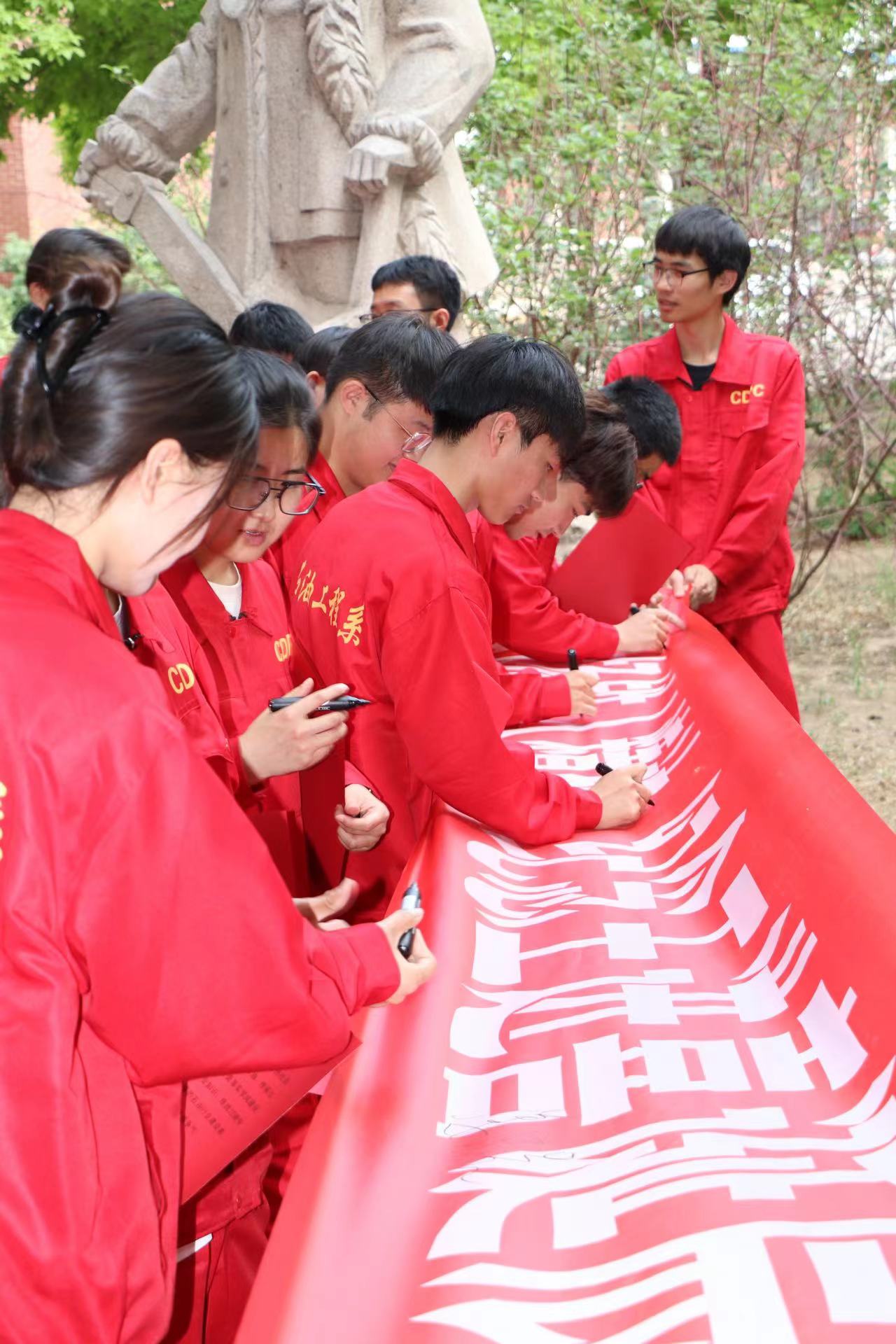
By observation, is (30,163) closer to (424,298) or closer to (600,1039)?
(424,298)

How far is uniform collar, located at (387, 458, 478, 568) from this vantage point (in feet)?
7.13

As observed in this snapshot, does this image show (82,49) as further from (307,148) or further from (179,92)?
(307,148)

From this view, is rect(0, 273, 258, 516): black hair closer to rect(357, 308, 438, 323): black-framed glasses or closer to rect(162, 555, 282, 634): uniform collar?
rect(162, 555, 282, 634): uniform collar

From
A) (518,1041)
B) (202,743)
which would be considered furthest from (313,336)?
(518,1041)

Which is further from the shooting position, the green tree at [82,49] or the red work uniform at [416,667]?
the green tree at [82,49]

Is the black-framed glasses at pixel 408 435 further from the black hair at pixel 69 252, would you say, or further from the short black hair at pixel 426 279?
the short black hair at pixel 426 279

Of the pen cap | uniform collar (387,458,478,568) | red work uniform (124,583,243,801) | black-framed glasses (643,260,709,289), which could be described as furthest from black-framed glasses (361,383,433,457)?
black-framed glasses (643,260,709,289)

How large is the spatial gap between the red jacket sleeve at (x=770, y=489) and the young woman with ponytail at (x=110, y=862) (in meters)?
2.78

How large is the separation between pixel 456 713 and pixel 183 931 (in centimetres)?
96

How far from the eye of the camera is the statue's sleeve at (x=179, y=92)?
498 centimetres

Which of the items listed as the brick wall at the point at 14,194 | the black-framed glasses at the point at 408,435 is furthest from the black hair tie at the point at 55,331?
the brick wall at the point at 14,194

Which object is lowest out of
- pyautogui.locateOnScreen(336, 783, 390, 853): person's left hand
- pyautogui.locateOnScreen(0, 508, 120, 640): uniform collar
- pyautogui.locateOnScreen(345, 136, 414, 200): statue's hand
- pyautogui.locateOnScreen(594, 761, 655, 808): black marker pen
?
pyautogui.locateOnScreen(594, 761, 655, 808): black marker pen

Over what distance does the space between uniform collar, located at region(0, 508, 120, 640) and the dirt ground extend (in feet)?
12.0

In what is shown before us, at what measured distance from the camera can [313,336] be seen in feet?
11.4
